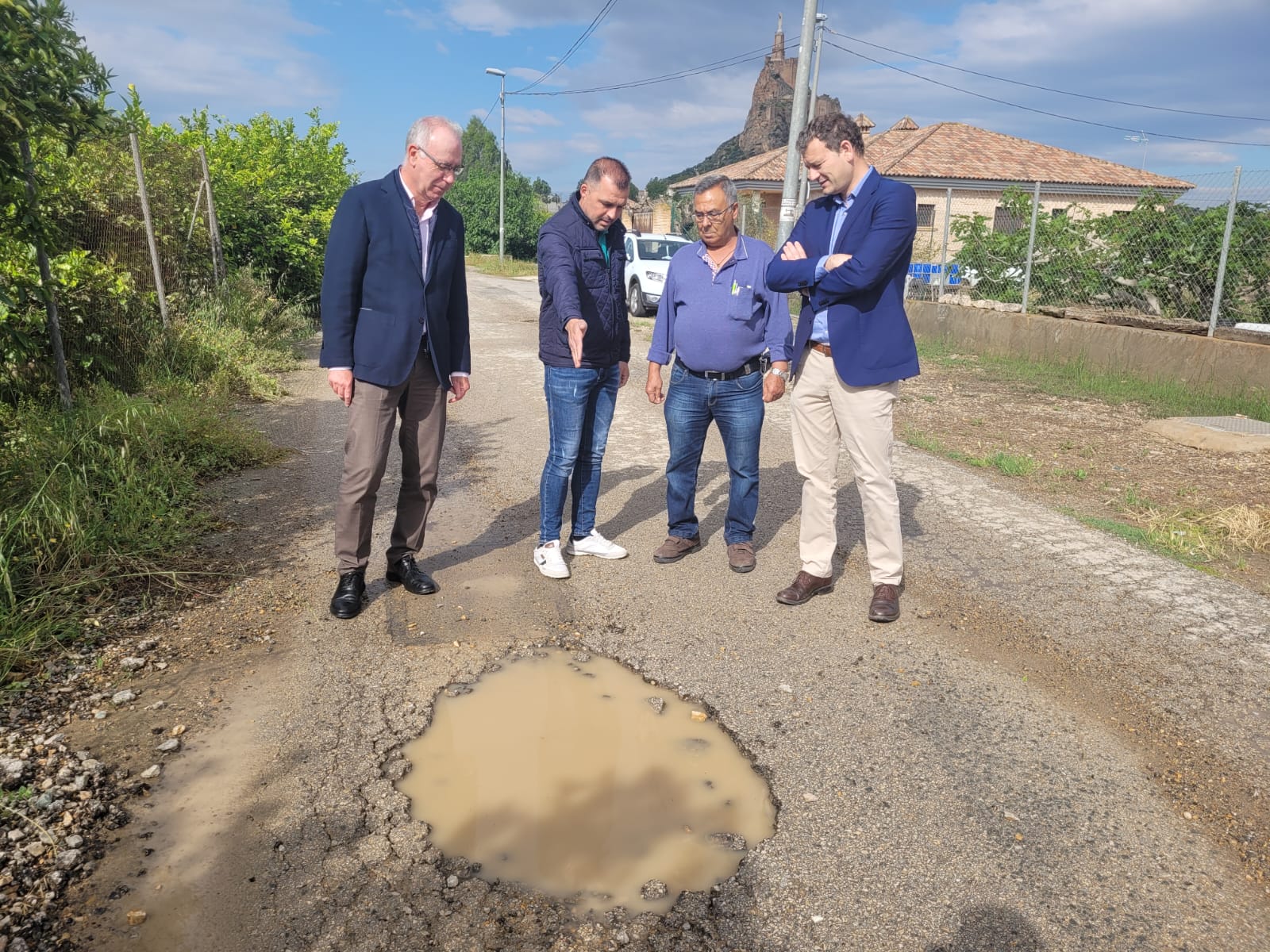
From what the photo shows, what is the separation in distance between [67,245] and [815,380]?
6416 mm

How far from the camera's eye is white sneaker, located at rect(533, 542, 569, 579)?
4.34 meters

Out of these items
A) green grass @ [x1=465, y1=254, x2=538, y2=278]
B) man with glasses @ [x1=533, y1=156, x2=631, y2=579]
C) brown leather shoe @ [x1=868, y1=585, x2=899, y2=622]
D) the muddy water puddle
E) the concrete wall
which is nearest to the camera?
the muddy water puddle

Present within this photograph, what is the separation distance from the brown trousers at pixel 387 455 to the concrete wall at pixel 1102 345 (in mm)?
8693

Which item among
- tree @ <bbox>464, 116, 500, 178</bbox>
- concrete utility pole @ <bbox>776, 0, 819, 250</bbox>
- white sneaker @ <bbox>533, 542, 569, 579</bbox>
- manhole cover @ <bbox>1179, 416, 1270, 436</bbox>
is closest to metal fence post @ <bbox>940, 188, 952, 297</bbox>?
concrete utility pole @ <bbox>776, 0, 819, 250</bbox>

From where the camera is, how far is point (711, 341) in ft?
14.0

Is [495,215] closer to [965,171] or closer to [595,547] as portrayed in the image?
[965,171]

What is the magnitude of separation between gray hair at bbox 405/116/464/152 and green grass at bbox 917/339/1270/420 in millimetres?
7636

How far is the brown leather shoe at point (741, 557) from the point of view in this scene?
451cm

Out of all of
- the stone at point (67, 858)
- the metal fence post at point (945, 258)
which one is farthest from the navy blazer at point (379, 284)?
the metal fence post at point (945, 258)

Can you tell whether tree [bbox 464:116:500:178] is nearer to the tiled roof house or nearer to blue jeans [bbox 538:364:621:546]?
the tiled roof house

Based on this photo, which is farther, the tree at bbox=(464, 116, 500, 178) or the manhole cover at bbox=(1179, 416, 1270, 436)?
the tree at bbox=(464, 116, 500, 178)

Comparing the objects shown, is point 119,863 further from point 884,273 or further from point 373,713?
point 884,273

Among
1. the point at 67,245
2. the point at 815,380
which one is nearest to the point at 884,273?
the point at 815,380

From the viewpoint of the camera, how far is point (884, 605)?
3.94 m
